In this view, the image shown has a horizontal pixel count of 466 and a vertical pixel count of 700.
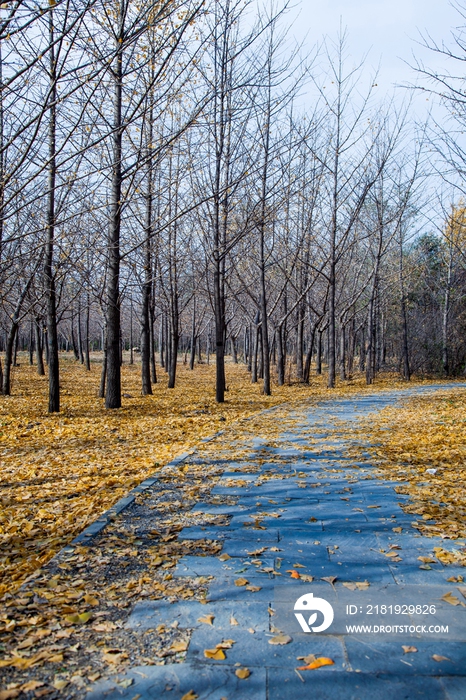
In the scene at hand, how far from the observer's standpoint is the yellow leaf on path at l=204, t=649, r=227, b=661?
7.92ft

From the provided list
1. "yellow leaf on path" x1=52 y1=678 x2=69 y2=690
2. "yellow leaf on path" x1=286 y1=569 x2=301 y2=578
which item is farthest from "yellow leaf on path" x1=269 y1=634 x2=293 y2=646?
"yellow leaf on path" x1=52 y1=678 x2=69 y2=690

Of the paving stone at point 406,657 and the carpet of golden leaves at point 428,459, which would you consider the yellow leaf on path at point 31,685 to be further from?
the carpet of golden leaves at point 428,459

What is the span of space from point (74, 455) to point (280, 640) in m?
5.49

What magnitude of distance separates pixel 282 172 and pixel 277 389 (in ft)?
25.6

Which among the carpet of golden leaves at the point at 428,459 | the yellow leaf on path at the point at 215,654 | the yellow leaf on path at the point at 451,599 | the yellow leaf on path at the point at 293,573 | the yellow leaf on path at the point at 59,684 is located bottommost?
the carpet of golden leaves at the point at 428,459

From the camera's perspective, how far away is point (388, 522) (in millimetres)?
4238

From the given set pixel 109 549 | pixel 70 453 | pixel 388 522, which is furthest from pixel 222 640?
pixel 70 453

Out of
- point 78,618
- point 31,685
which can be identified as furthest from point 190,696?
point 78,618

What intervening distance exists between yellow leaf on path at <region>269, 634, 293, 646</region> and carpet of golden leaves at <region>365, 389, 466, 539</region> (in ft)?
6.15

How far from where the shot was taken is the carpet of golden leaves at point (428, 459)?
441cm

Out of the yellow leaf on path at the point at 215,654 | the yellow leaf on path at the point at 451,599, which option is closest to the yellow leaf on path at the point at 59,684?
the yellow leaf on path at the point at 215,654

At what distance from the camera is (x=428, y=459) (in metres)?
6.57

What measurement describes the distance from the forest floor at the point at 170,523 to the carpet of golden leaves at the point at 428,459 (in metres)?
0.02

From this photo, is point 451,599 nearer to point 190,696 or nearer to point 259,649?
point 259,649
